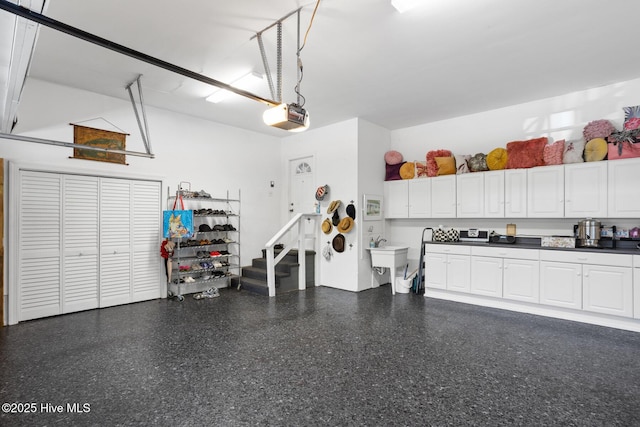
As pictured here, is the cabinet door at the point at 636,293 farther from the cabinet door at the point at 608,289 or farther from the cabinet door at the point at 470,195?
the cabinet door at the point at 470,195

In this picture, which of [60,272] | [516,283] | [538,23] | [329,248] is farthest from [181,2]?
[516,283]

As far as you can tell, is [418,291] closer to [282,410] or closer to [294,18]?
[282,410]

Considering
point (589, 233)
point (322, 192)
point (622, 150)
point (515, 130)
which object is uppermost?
point (515, 130)

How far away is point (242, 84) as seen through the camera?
4.57 metres

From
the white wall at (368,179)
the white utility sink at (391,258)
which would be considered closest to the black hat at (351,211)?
the white wall at (368,179)

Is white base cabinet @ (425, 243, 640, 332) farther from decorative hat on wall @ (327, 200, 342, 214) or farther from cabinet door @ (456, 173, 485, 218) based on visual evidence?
decorative hat on wall @ (327, 200, 342, 214)

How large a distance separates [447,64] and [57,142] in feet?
16.9

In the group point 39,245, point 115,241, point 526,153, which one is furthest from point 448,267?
point 39,245

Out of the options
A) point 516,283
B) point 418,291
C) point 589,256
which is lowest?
point 418,291

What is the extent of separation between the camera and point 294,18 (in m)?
3.12

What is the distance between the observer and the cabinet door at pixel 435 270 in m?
5.57

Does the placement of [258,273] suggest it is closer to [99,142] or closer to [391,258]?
[391,258]

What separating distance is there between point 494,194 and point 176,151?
552 cm

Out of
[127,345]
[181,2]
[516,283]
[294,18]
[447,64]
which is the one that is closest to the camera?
[181,2]
